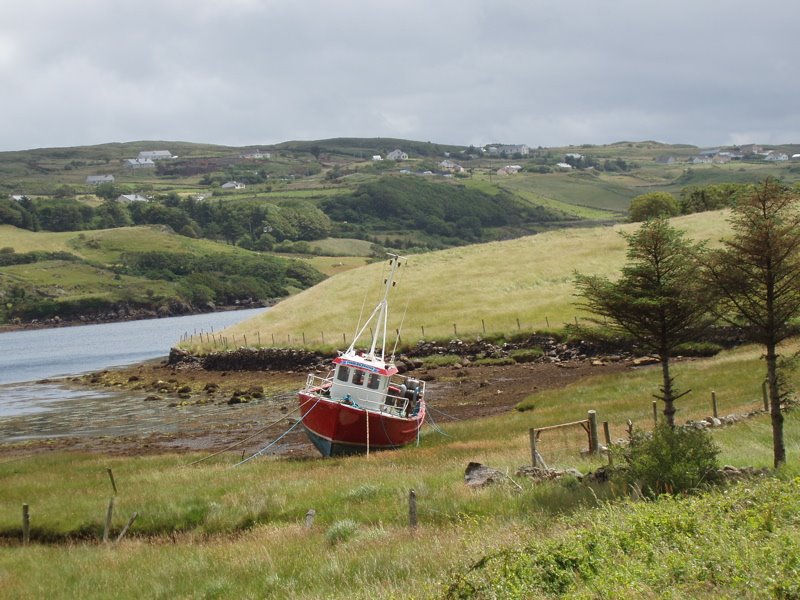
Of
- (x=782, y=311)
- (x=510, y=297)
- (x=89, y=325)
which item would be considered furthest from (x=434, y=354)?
(x=89, y=325)

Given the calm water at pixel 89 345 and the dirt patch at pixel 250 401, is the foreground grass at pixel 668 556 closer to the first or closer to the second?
the dirt patch at pixel 250 401

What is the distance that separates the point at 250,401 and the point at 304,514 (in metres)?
36.0

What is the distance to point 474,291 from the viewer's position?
84438 millimetres

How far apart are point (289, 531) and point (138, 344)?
346 feet

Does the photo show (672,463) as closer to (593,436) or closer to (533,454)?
(533,454)

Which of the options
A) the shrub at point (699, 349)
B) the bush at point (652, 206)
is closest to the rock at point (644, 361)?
the shrub at point (699, 349)

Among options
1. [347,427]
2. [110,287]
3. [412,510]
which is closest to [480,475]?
[412,510]

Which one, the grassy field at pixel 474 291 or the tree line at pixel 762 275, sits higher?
the tree line at pixel 762 275

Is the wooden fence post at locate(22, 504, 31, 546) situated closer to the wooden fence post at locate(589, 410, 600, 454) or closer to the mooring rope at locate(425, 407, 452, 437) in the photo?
the wooden fence post at locate(589, 410, 600, 454)

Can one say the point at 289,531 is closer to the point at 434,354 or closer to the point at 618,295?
the point at 618,295

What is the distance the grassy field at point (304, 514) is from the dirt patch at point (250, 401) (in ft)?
23.1

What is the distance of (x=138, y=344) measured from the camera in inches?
4678

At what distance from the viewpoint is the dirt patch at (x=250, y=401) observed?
41719 millimetres

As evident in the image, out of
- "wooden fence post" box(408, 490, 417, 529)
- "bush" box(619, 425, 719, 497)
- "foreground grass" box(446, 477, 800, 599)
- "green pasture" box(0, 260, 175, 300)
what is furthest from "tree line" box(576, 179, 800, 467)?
"green pasture" box(0, 260, 175, 300)
